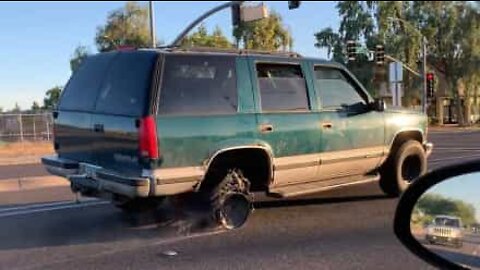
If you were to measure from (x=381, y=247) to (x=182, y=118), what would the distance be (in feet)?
7.60

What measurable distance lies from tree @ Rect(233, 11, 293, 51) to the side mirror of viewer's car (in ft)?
168

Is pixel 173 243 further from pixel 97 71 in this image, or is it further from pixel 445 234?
pixel 445 234

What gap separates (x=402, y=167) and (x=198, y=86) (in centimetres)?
348

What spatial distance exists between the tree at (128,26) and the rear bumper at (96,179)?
25.6 m

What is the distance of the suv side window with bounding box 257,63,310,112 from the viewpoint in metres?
7.92

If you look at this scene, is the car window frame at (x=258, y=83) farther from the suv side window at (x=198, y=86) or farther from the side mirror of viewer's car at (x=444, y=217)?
the side mirror of viewer's car at (x=444, y=217)

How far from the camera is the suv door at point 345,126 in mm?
8367

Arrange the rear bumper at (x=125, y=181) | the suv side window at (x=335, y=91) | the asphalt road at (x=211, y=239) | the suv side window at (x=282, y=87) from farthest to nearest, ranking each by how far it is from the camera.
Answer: the suv side window at (x=335, y=91) < the suv side window at (x=282, y=87) < the rear bumper at (x=125, y=181) < the asphalt road at (x=211, y=239)

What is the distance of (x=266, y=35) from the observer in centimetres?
6341

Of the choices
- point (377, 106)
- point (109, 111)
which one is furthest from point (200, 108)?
point (377, 106)

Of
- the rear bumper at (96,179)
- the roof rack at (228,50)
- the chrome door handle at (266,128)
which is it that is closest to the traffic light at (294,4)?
the roof rack at (228,50)

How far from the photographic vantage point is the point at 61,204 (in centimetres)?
986

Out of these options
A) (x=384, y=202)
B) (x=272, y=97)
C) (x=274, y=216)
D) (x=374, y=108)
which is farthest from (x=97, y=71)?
(x=384, y=202)

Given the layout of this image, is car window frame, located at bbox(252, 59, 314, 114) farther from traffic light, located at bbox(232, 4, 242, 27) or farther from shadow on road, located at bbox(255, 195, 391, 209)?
traffic light, located at bbox(232, 4, 242, 27)
